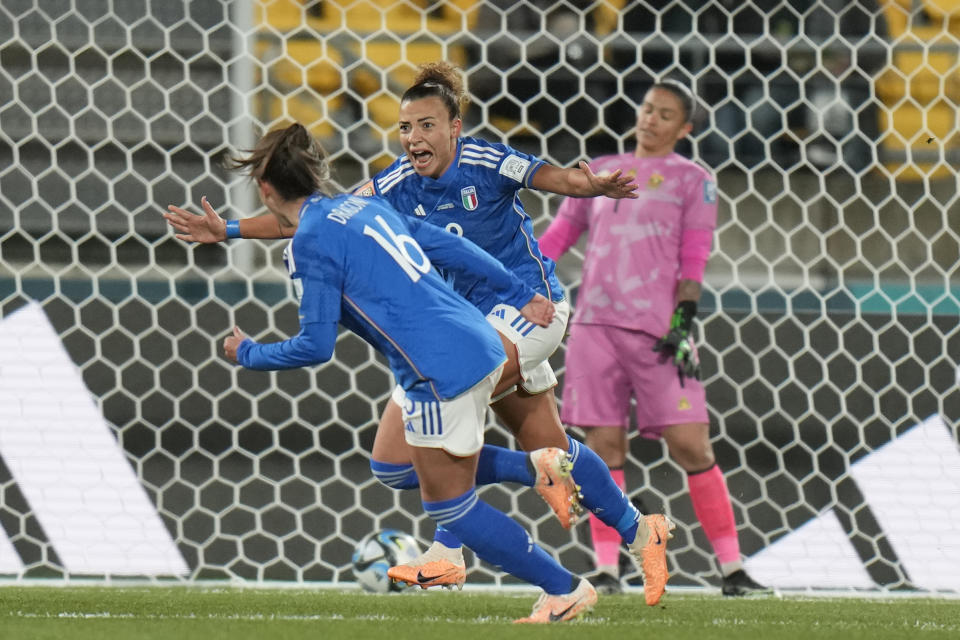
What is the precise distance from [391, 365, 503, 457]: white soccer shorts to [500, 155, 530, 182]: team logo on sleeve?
1.94ft

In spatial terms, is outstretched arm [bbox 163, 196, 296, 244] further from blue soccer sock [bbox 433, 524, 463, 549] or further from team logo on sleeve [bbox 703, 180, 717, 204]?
team logo on sleeve [bbox 703, 180, 717, 204]

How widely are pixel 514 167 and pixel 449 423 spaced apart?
2.48 feet

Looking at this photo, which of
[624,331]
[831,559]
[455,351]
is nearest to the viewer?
[455,351]

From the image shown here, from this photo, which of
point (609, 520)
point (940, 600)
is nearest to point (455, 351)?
point (609, 520)

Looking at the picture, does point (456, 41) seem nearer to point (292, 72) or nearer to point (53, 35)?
point (292, 72)

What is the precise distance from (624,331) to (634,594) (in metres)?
0.85

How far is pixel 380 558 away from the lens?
4.00 meters

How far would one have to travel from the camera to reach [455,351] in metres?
2.75

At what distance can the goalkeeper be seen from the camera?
13.1 ft

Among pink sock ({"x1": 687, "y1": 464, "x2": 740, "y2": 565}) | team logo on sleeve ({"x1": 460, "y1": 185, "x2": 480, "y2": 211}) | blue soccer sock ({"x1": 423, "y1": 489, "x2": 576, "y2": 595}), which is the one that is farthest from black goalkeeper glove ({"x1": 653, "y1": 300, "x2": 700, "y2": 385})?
blue soccer sock ({"x1": 423, "y1": 489, "x2": 576, "y2": 595})

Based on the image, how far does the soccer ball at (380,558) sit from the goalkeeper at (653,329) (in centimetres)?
62

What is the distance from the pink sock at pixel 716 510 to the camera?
4000 mm

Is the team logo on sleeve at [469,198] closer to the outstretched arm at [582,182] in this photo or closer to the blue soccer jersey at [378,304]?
the outstretched arm at [582,182]

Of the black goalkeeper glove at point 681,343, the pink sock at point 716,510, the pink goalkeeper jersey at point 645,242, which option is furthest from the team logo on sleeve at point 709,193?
the pink sock at point 716,510
